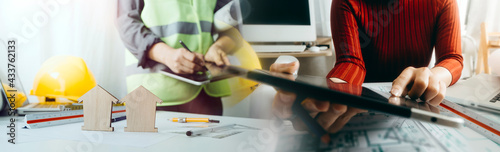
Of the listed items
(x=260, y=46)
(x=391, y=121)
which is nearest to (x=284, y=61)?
(x=260, y=46)

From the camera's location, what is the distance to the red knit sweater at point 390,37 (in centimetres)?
38

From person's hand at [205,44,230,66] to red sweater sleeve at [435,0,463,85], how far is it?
0.29 meters

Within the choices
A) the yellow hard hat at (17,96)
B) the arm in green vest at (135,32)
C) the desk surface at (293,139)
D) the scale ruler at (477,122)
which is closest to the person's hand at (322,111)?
the desk surface at (293,139)

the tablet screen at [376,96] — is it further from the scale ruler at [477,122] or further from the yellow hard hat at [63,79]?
the yellow hard hat at [63,79]

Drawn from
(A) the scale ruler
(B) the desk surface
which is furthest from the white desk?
(A) the scale ruler

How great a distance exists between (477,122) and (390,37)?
14cm

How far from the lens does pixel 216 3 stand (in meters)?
0.47

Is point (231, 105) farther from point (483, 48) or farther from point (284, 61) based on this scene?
point (483, 48)

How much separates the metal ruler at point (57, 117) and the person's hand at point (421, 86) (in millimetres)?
383

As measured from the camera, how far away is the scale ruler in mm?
316

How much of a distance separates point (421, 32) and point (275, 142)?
24 cm

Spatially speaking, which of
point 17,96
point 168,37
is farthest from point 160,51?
point 17,96

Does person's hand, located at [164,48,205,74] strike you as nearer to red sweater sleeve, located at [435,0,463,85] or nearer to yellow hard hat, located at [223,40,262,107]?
yellow hard hat, located at [223,40,262,107]

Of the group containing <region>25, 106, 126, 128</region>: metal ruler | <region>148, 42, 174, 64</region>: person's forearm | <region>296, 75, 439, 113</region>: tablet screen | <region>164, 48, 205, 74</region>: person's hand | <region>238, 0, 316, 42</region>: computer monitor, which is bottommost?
<region>25, 106, 126, 128</region>: metal ruler
